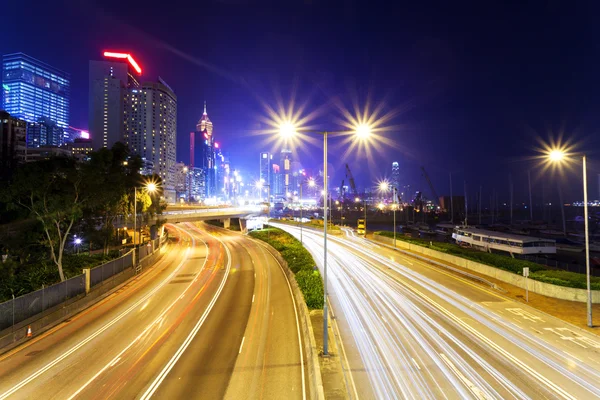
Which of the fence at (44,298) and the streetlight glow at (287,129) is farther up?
the streetlight glow at (287,129)

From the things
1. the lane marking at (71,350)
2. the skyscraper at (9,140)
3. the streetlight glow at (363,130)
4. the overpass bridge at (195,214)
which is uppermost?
the skyscraper at (9,140)

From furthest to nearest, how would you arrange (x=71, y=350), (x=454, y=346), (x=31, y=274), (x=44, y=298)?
(x=31, y=274) → (x=44, y=298) → (x=71, y=350) → (x=454, y=346)

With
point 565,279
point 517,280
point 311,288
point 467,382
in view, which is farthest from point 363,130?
point 565,279

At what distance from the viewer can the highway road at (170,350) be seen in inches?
504

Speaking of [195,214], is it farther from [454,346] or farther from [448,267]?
[454,346]

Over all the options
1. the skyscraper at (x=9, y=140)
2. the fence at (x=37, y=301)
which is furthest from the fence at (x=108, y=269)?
the skyscraper at (x=9, y=140)

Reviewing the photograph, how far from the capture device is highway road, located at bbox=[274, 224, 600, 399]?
1244 centimetres

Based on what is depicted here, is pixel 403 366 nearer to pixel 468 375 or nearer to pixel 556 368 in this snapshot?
pixel 468 375

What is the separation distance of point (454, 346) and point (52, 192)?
1181 inches

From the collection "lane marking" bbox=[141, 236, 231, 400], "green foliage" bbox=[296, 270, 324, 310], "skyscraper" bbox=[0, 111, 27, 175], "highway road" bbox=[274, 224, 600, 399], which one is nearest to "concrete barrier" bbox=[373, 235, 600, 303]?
"highway road" bbox=[274, 224, 600, 399]

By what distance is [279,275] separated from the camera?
34250 millimetres

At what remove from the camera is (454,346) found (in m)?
16.0

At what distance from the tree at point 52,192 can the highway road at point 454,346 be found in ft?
70.2

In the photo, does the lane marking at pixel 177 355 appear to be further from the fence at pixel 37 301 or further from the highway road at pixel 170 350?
the fence at pixel 37 301
